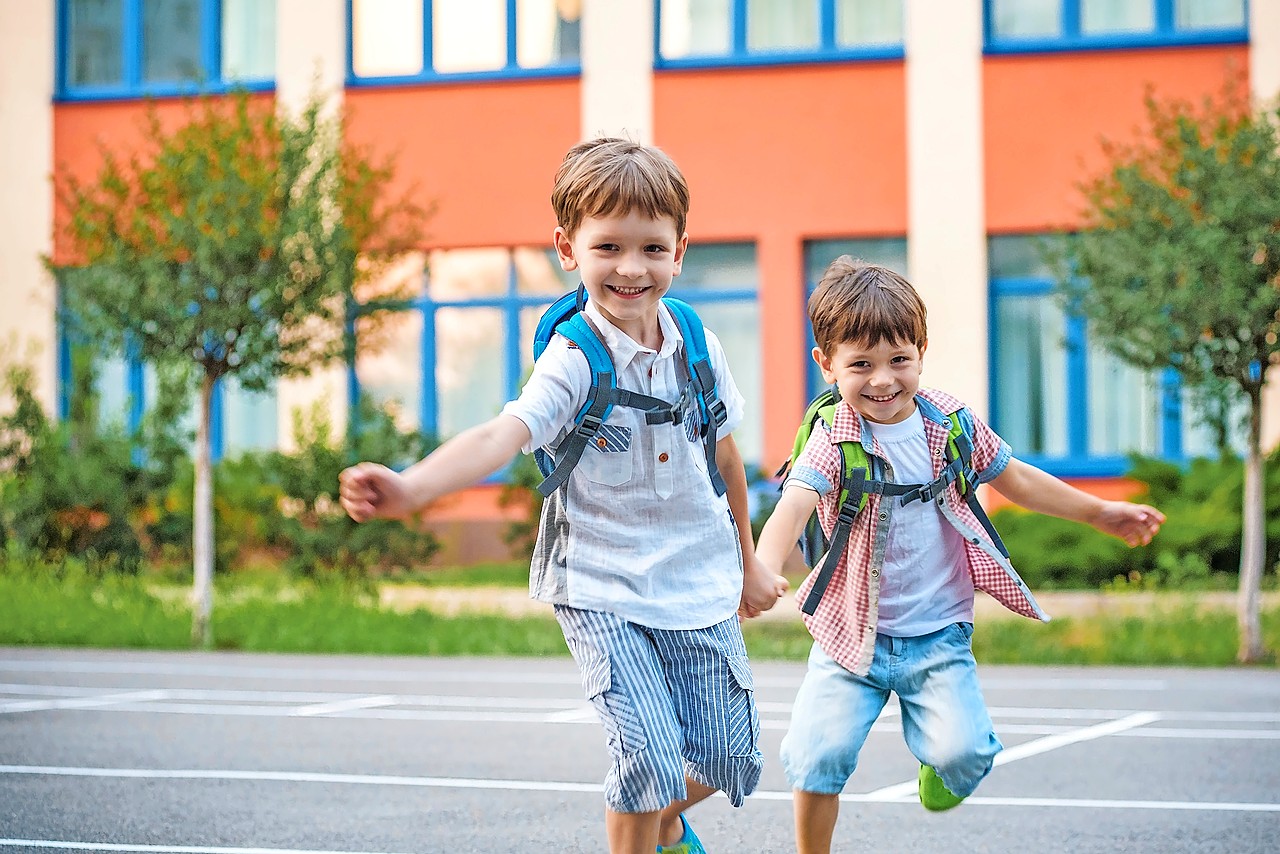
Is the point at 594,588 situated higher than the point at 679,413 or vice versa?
the point at 679,413

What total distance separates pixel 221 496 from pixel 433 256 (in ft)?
12.8

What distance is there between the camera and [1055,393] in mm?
20062

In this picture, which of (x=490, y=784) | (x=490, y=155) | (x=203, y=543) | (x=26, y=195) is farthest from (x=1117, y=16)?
(x=490, y=784)

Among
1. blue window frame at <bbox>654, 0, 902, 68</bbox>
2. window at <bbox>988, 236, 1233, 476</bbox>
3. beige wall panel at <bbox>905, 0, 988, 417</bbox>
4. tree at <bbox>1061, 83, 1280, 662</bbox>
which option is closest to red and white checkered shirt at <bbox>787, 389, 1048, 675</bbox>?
tree at <bbox>1061, 83, 1280, 662</bbox>

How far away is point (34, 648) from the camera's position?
47.4 ft

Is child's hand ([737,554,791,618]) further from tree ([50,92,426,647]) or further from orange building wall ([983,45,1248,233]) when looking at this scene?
orange building wall ([983,45,1248,233])

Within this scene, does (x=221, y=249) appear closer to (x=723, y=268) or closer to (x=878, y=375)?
(x=723, y=268)

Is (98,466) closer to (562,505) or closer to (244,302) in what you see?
(244,302)

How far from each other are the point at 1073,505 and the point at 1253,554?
859 cm

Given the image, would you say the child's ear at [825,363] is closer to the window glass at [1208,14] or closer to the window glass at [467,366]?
the window glass at [1208,14]

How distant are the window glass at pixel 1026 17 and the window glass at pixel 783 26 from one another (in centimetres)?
201

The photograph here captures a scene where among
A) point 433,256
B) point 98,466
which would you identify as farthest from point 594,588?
point 433,256

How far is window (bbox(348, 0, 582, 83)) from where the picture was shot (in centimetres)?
2061

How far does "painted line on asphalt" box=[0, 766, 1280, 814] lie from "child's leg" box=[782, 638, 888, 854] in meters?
2.41
